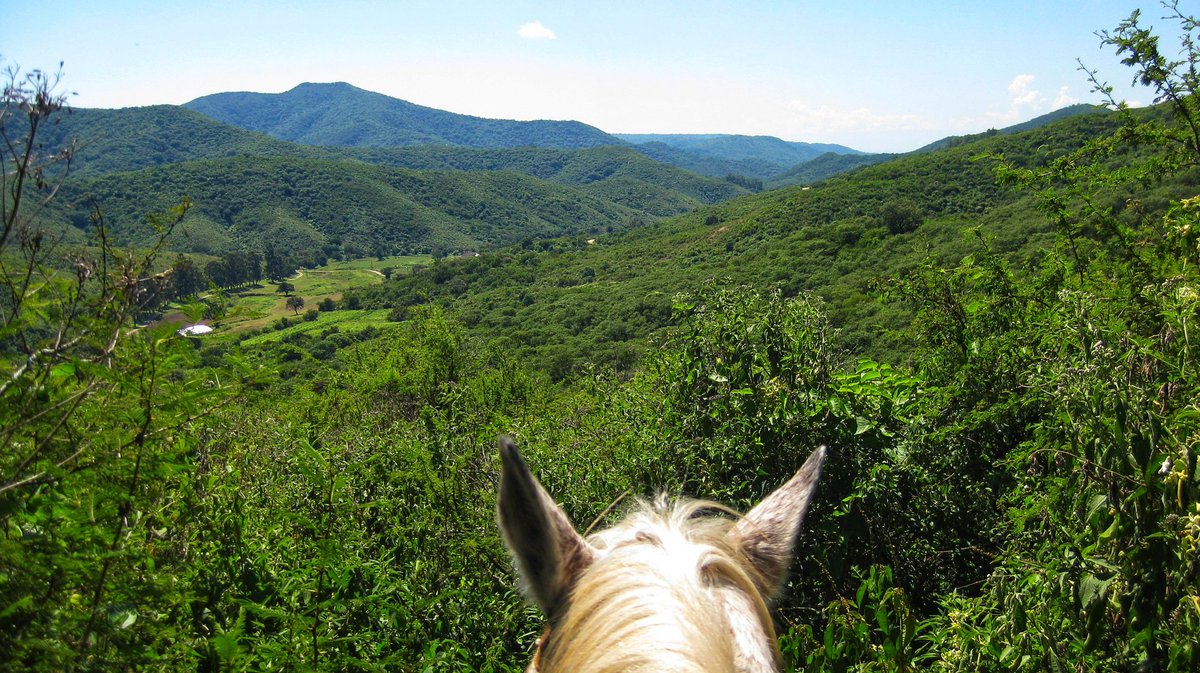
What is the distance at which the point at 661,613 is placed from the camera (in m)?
1.17

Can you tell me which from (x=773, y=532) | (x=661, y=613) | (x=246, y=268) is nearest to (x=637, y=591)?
(x=661, y=613)

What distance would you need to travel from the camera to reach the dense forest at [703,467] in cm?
173

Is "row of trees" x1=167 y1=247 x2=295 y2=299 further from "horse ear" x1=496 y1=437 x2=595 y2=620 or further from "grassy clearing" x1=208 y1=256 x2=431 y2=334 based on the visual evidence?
"horse ear" x1=496 y1=437 x2=595 y2=620

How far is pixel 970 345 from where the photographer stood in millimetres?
4930

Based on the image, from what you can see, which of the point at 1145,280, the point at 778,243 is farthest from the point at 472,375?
the point at 778,243

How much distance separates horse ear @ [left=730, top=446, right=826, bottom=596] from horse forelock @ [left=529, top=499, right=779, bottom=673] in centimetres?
9

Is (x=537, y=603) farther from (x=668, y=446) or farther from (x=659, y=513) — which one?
(x=668, y=446)

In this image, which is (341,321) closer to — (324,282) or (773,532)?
(324,282)

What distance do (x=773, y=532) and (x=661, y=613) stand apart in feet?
2.05

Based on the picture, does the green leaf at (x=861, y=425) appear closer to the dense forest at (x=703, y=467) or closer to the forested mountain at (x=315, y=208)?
the dense forest at (x=703, y=467)

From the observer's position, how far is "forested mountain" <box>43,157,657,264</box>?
135613 mm

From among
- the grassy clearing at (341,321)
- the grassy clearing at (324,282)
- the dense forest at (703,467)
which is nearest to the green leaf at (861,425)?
the dense forest at (703,467)

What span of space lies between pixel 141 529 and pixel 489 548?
268 cm

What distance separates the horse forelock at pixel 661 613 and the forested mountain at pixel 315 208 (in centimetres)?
14500
